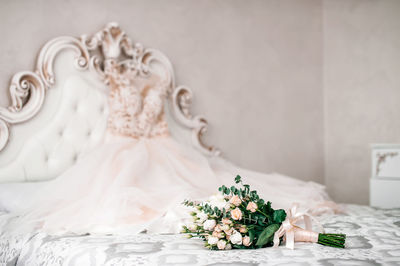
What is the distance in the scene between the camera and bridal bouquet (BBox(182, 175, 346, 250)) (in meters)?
1.38

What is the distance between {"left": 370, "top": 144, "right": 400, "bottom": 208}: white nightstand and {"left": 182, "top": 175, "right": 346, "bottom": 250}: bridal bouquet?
179cm

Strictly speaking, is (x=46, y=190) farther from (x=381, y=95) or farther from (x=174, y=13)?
(x=381, y=95)

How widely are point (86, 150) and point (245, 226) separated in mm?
1446

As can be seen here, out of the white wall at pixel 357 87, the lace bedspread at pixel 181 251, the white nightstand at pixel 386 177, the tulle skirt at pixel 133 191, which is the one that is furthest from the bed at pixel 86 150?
the white wall at pixel 357 87

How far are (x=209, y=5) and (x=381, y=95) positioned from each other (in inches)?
66.1

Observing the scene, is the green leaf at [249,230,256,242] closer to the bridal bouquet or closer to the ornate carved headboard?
the bridal bouquet

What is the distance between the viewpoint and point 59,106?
2492 mm

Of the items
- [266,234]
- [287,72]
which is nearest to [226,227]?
[266,234]

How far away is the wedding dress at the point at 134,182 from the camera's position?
5.90ft

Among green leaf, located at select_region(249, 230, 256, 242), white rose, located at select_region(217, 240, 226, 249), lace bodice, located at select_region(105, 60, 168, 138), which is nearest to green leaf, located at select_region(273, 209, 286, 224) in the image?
green leaf, located at select_region(249, 230, 256, 242)

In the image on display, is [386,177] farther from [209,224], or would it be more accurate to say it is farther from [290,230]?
[209,224]

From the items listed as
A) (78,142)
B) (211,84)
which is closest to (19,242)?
(78,142)

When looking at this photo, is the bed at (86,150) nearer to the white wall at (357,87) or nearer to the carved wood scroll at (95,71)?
the carved wood scroll at (95,71)

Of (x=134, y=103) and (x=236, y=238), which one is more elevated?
(x=134, y=103)
